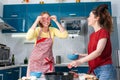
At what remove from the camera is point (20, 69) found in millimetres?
3547

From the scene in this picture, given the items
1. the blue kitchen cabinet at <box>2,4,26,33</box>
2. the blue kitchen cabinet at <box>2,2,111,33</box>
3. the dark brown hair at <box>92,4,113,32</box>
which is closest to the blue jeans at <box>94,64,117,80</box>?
the dark brown hair at <box>92,4,113,32</box>

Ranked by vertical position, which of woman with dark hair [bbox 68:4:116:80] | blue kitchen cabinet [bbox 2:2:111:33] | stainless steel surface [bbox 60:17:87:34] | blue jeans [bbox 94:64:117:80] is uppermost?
blue kitchen cabinet [bbox 2:2:111:33]

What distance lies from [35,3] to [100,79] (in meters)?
3.22

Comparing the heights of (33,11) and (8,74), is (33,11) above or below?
above

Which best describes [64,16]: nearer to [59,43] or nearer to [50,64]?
[59,43]

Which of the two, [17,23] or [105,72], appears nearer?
[105,72]

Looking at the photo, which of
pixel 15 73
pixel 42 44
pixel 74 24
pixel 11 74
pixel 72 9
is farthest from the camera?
pixel 72 9

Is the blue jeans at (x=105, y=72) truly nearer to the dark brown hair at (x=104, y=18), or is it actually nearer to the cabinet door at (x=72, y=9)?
the dark brown hair at (x=104, y=18)

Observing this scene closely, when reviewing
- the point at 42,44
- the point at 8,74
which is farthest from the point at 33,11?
the point at 42,44

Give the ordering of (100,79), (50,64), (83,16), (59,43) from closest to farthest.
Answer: (100,79) < (50,64) < (83,16) < (59,43)

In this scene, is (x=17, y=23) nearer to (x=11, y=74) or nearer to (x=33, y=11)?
(x=33, y=11)

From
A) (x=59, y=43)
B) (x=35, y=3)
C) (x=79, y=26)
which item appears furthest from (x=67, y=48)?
(x=35, y=3)

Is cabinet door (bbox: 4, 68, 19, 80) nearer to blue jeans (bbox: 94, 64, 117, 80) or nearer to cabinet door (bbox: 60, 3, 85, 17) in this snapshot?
A: cabinet door (bbox: 60, 3, 85, 17)

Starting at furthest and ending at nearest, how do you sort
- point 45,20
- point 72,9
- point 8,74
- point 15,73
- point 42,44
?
point 72,9 < point 15,73 < point 8,74 < point 42,44 < point 45,20
